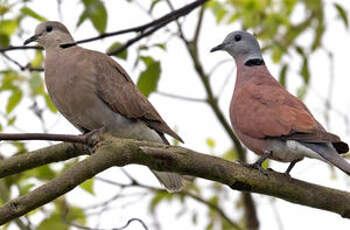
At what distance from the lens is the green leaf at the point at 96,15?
3514 mm

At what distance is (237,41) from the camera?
4688 mm

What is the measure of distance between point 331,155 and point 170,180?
1024 millimetres

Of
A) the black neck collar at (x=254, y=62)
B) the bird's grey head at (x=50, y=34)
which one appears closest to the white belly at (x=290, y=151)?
the black neck collar at (x=254, y=62)

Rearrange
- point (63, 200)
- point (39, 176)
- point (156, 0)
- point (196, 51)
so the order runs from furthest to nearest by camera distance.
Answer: point (196, 51) → point (63, 200) → point (39, 176) → point (156, 0)

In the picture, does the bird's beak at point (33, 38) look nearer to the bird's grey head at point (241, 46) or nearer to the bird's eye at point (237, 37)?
the bird's grey head at point (241, 46)

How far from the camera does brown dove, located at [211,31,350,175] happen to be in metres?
3.45

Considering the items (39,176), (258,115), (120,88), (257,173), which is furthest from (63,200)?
(257,173)

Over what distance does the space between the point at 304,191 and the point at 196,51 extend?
2.85 metres

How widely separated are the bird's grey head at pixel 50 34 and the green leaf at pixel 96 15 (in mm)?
940

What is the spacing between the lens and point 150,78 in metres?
3.67

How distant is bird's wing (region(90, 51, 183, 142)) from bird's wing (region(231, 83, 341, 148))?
43cm

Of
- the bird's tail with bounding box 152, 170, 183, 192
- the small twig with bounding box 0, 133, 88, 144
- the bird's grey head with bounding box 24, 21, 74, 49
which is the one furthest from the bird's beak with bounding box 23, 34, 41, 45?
the small twig with bounding box 0, 133, 88, 144

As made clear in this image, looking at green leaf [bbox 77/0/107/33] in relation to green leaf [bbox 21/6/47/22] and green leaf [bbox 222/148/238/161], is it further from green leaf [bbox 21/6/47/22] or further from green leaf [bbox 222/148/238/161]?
green leaf [bbox 222/148/238/161]

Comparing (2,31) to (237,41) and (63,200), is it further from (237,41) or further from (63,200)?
(237,41)
